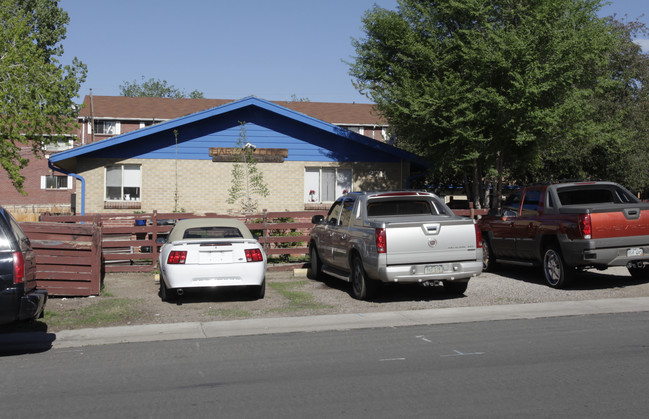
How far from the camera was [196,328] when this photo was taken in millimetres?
9344

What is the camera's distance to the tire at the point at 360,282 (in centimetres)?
1133

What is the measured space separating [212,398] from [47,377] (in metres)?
2.00

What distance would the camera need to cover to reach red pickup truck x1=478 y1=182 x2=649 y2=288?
11.7 metres

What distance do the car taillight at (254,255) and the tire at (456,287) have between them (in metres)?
3.78

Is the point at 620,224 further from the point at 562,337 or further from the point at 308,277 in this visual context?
the point at 308,277

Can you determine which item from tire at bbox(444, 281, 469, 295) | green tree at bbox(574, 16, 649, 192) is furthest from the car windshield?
green tree at bbox(574, 16, 649, 192)

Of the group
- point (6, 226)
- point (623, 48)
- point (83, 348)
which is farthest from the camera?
point (623, 48)

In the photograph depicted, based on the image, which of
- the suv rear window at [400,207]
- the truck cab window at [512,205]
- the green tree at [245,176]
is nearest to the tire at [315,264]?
the suv rear window at [400,207]

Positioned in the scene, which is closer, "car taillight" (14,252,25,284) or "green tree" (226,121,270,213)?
"car taillight" (14,252,25,284)

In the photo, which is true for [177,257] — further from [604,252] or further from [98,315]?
[604,252]

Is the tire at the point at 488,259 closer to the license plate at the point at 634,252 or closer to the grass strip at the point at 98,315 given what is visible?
the license plate at the point at 634,252

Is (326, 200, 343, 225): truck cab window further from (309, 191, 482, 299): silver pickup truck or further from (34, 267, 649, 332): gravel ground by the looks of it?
(34, 267, 649, 332): gravel ground

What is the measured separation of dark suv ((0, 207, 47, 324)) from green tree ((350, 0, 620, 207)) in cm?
1423

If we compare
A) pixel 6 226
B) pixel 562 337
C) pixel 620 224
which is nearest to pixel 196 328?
pixel 6 226
